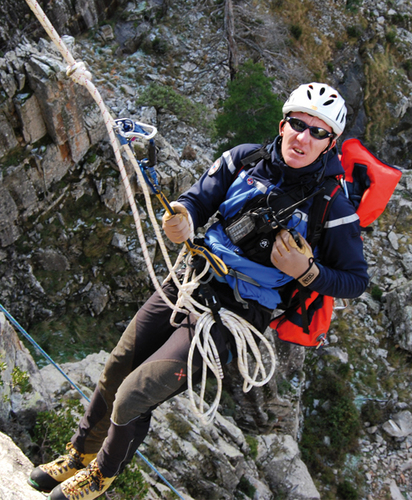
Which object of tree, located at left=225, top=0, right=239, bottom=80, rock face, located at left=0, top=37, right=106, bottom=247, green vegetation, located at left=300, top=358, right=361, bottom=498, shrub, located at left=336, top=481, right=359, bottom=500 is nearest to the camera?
rock face, located at left=0, top=37, right=106, bottom=247

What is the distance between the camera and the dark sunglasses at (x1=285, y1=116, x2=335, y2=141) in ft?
10.4

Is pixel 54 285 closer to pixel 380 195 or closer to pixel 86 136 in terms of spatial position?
pixel 86 136

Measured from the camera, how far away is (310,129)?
10.5 feet

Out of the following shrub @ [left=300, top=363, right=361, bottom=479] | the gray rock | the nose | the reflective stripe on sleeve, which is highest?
the nose

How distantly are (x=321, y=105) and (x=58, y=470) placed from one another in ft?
12.9

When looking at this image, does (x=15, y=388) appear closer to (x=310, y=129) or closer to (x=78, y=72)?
(x=78, y=72)

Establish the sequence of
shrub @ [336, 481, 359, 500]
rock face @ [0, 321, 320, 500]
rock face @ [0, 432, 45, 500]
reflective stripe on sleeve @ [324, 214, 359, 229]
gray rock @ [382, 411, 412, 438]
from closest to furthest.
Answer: rock face @ [0, 432, 45, 500], reflective stripe on sleeve @ [324, 214, 359, 229], rock face @ [0, 321, 320, 500], shrub @ [336, 481, 359, 500], gray rock @ [382, 411, 412, 438]

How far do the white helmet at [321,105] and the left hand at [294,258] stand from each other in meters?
0.99

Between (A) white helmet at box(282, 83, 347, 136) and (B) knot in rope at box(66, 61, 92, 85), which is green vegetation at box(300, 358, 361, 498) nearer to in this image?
(A) white helmet at box(282, 83, 347, 136)

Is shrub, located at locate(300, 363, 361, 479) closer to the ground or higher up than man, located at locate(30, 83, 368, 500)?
closer to the ground

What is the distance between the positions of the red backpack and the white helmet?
49 centimetres

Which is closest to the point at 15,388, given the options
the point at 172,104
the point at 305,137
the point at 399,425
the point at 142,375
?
the point at 142,375

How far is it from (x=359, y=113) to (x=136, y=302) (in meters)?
15.1

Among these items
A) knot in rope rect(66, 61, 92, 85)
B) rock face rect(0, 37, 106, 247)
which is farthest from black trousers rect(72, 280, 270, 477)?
rock face rect(0, 37, 106, 247)
